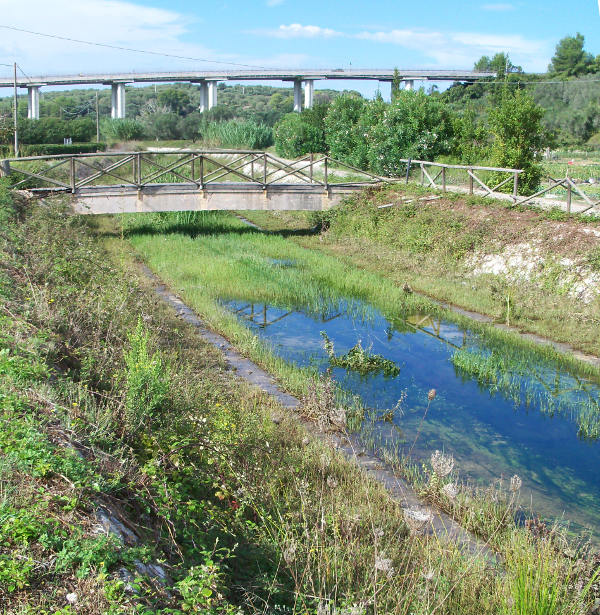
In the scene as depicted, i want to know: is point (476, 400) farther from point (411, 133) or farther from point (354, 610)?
point (411, 133)

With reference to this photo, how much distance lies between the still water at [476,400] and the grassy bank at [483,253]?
1.58 meters

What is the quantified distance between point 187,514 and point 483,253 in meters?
12.0

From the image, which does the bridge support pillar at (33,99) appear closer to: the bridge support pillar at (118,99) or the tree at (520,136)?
the bridge support pillar at (118,99)

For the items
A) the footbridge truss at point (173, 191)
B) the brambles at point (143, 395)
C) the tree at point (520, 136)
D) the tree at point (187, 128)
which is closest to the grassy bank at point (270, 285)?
the footbridge truss at point (173, 191)

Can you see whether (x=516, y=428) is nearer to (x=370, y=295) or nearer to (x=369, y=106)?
(x=370, y=295)

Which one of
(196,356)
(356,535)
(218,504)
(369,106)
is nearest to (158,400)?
(218,504)

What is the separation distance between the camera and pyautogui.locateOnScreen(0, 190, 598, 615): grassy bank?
10.3 ft

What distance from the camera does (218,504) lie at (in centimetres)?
479

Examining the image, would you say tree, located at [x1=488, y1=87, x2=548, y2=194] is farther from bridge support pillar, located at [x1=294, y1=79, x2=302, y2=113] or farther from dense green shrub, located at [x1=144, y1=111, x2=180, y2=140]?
bridge support pillar, located at [x1=294, y1=79, x2=302, y2=113]

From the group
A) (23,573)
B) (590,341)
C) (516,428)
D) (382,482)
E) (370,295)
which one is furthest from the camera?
(370,295)

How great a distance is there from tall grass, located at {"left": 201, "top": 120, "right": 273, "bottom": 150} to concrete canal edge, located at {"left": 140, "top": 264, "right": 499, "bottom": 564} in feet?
104

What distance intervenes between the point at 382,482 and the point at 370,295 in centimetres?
795

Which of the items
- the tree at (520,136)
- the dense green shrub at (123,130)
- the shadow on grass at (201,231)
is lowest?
the shadow on grass at (201,231)

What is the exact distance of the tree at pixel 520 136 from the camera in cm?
2044
